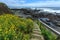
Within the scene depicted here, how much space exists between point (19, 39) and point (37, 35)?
2460 mm

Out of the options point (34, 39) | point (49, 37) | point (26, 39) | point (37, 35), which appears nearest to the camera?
point (26, 39)

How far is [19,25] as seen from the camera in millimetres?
8812

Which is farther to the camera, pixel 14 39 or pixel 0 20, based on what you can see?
pixel 0 20

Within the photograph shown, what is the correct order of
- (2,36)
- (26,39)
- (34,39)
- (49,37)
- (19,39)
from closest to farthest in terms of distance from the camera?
(2,36), (19,39), (26,39), (34,39), (49,37)

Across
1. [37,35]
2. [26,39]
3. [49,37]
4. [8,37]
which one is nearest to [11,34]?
[8,37]

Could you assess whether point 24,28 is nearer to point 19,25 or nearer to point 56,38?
point 19,25

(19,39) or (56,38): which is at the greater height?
(19,39)

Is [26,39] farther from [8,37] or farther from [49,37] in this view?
[49,37]

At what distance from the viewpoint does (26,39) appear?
721cm

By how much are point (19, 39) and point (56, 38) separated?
4.34 metres

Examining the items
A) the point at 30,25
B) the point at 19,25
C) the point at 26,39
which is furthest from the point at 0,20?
the point at 26,39

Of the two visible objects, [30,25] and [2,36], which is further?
[30,25]

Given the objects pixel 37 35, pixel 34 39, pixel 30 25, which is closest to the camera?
pixel 34 39

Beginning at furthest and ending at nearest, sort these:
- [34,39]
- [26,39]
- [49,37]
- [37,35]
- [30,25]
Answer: [49,37] → [30,25] → [37,35] → [34,39] → [26,39]
